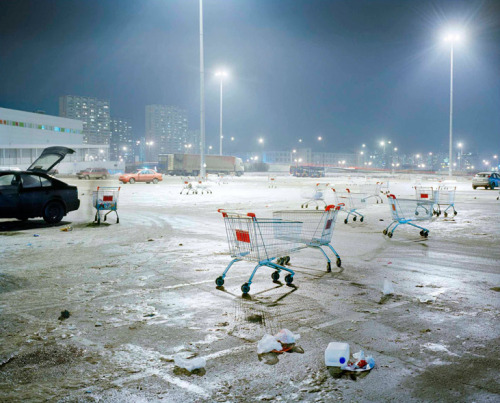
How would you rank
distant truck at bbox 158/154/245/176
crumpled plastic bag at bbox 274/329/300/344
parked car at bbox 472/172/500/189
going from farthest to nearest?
distant truck at bbox 158/154/245/176 → parked car at bbox 472/172/500/189 → crumpled plastic bag at bbox 274/329/300/344

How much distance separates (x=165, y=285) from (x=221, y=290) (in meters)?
0.90

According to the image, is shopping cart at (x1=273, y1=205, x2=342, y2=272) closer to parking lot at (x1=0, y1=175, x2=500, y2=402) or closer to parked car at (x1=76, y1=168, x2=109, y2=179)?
parking lot at (x1=0, y1=175, x2=500, y2=402)

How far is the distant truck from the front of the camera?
69188 millimetres

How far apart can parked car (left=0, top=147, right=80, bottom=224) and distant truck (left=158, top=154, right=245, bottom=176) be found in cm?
5507

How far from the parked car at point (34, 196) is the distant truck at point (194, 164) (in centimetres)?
5507

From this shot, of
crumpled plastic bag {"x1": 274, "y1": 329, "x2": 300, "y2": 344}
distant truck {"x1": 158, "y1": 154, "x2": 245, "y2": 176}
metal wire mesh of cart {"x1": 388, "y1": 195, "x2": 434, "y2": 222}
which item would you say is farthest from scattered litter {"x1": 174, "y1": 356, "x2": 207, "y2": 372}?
distant truck {"x1": 158, "y1": 154, "x2": 245, "y2": 176}

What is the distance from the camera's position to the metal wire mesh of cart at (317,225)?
7754 mm

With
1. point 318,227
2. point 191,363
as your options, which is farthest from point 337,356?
point 318,227

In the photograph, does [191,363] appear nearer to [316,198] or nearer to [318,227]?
[318,227]

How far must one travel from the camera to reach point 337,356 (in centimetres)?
412

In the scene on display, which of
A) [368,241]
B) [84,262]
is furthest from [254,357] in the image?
[368,241]

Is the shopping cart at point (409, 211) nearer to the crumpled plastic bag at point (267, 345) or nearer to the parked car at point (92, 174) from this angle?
the crumpled plastic bag at point (267, 345)

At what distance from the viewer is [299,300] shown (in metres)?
6.19

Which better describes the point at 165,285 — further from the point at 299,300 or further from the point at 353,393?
the point at 353,393
